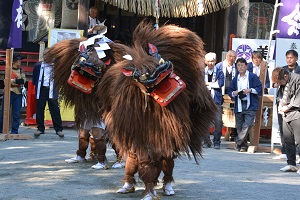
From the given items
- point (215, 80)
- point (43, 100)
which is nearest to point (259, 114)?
point (215, 80)

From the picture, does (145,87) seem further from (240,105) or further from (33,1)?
(33,1)

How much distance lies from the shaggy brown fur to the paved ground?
0.78 meters

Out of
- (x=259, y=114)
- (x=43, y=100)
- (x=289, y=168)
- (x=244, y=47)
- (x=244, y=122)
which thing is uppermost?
(x=244, y=47)

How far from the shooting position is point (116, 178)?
950 cm

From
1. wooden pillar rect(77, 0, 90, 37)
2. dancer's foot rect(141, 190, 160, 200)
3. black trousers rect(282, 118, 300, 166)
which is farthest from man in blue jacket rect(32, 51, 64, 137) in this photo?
dancer's foot rect(141, 190, 160, 200)

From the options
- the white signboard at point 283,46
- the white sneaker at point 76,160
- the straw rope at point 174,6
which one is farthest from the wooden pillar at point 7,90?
the white signboard at point 283,46

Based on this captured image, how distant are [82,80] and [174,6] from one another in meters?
6.75

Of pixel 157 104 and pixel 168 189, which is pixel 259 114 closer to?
pixel 168 189

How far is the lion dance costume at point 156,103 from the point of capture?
Result: 758cm

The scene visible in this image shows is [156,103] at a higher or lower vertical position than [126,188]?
higher

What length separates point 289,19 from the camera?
42.8 ft

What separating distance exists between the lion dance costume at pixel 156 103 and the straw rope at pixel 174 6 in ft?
23.1

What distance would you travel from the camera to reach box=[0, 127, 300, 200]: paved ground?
27.7ft

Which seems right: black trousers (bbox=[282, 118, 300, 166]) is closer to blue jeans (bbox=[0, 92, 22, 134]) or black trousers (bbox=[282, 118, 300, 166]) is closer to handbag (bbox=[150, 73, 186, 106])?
handbag (bbox=[150, 73, 186, 106])
